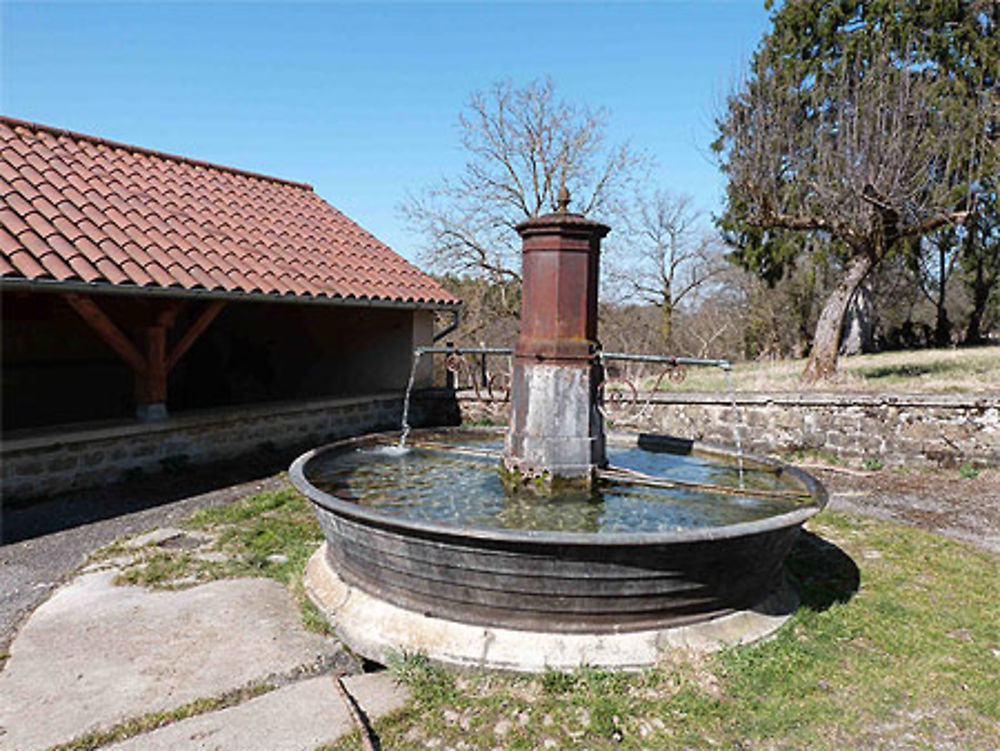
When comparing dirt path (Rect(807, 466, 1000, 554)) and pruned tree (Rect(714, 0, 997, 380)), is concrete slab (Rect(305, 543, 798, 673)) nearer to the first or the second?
dirt path (Rect(807, 466, 1000, 554))

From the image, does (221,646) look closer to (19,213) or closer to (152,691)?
(152,691)

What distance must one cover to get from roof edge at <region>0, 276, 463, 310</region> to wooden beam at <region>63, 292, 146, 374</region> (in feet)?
1.64

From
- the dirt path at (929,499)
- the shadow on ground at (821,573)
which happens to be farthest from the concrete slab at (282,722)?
the dirt path at (929,499)

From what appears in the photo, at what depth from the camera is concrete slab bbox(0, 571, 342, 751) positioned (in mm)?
2688

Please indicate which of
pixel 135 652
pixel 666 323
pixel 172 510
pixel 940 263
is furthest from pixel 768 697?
pixel 940 263

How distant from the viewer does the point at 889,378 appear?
35.9 feet

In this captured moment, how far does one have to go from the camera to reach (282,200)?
36.2ft

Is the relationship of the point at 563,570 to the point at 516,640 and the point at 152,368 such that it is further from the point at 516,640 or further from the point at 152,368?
the point at 152,368

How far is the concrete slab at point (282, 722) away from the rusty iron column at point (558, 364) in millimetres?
1709

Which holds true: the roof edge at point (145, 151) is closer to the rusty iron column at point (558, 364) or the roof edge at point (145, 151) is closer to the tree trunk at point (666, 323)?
the rusty iron column at point (558, 364)

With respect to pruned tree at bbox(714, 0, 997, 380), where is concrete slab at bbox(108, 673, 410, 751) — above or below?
below

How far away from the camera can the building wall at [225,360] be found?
31.5 feet

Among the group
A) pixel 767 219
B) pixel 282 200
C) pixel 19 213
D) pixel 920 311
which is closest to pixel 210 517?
pixel 19 213

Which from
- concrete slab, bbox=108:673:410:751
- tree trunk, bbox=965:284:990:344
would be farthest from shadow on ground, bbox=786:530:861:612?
tree trunk, bbox=965:284:990:344
